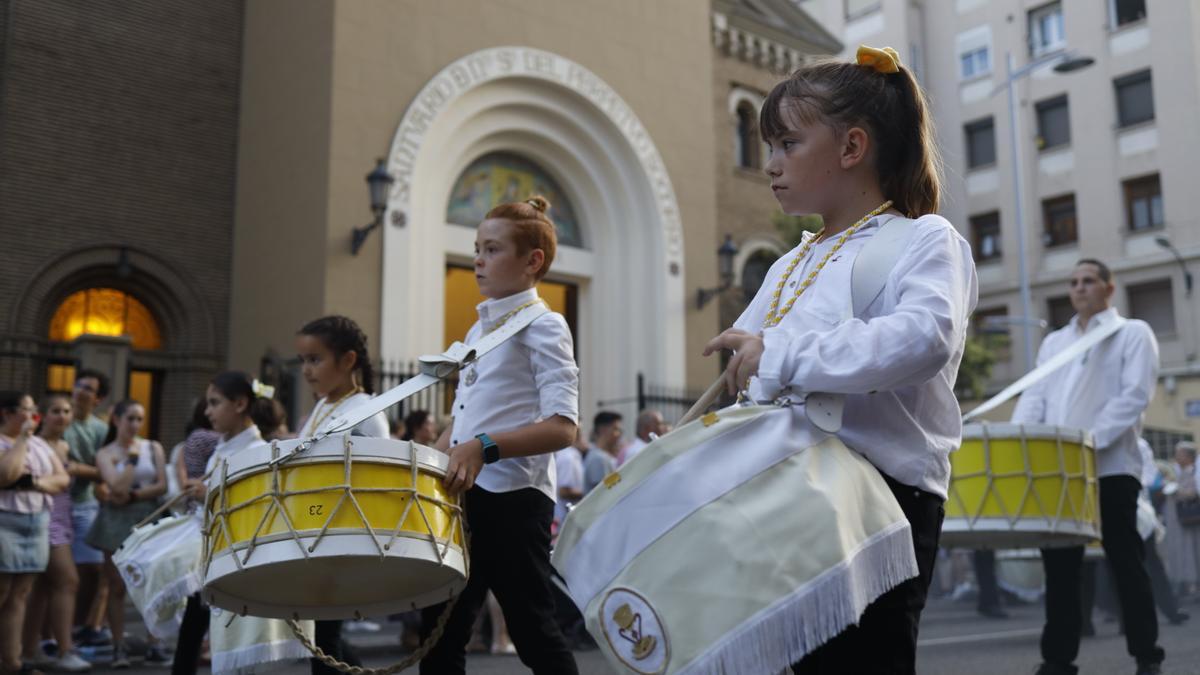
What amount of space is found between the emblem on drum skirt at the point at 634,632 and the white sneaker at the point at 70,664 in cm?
689

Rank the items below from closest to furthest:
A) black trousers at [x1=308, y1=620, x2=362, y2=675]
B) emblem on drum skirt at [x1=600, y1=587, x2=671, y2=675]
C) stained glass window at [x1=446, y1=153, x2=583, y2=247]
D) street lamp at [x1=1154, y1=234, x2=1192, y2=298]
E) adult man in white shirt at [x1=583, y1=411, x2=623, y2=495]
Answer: emblem on drum skirt at [x1=600, y1=587, x2=671, y2=675] → black trousers at [x1=308, y1=620, x2=362, y2=675] → adult man in white shirt at [x1=583, y1=411, x2=623, y2=495] → stained glass window at [x1=446, y1=153, x2=583, y2=247] → street lamp at [x1=1154, y1=234, x2=1192, y2=298]

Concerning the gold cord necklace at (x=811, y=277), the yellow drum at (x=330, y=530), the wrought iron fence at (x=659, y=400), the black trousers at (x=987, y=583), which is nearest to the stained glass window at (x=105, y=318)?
the wrought iron fence at (x=659, y=400)

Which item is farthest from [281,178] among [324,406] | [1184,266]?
[1184,266]

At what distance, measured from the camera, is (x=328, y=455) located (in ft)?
11.3

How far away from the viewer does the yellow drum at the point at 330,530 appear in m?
3.34

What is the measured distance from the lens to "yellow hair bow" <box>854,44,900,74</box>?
2701 mm

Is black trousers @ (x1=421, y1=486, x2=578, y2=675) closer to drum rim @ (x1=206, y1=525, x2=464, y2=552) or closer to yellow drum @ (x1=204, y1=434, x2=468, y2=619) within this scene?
yellow drum @ (x1=204, y1=434, x2=468, y2=619)

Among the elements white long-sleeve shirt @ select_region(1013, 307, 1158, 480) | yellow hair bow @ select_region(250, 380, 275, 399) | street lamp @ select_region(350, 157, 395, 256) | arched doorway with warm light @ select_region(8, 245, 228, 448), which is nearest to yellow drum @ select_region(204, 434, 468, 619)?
yellow hair bow @ select_region(250, 380, 275, 399)

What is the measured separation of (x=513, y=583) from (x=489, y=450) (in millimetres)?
525

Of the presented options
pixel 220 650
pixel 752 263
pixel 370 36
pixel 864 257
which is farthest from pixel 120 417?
pixel 752 263

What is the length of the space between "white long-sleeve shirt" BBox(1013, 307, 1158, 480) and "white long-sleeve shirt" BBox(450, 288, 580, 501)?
3117mm

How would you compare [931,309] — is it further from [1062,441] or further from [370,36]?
[370,36]

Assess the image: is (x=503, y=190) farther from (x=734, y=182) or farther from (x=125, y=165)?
(x=734, y=182)

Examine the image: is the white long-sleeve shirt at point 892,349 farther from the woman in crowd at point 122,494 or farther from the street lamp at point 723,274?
the street lamp at point 723,274
